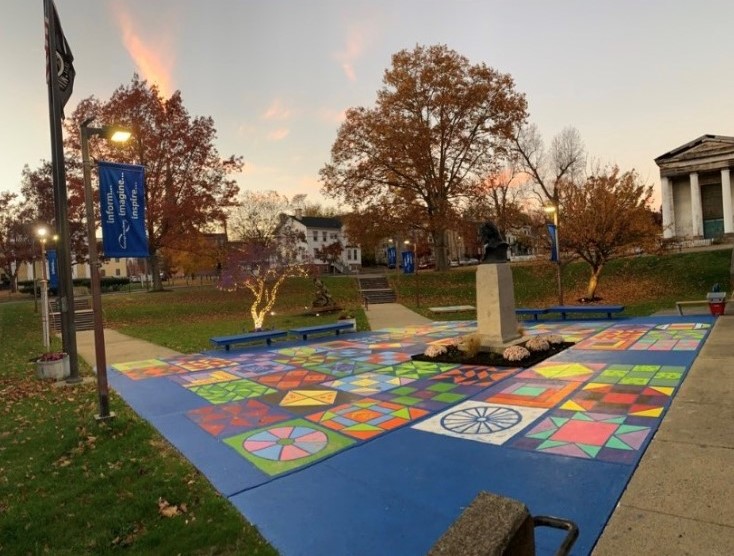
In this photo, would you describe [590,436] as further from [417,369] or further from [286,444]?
[417,369]

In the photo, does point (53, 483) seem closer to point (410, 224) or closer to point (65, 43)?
point (65, 43)

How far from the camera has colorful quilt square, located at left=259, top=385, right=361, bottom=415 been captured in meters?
7.93

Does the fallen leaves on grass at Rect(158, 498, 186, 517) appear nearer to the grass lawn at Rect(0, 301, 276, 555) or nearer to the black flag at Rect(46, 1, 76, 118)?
the grass lawn at Rect(0, 301, 276, 555)

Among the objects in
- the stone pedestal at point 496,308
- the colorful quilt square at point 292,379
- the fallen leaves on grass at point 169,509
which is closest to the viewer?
the fallen leaves on grass at point 169,509

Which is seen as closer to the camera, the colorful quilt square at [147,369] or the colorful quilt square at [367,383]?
the colorful quilt square at [367,383]

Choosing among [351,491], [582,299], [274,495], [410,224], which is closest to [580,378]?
[351,491]

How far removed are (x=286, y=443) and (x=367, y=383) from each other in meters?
3.44

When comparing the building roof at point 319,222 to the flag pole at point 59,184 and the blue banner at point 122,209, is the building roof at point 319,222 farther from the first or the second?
the blue banner at point 122,209

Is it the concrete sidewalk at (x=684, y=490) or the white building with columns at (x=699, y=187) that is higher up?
the white building with columns at (x=699, y=187)

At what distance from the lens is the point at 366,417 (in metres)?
7.25

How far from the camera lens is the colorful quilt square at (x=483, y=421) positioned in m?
6.17

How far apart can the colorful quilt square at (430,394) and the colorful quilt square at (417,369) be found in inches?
26.3

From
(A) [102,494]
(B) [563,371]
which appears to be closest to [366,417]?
(A) [102,494]

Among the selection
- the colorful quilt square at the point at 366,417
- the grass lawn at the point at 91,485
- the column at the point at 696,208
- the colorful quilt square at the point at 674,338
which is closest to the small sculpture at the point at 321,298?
the grass lawn at the point at 91,485
